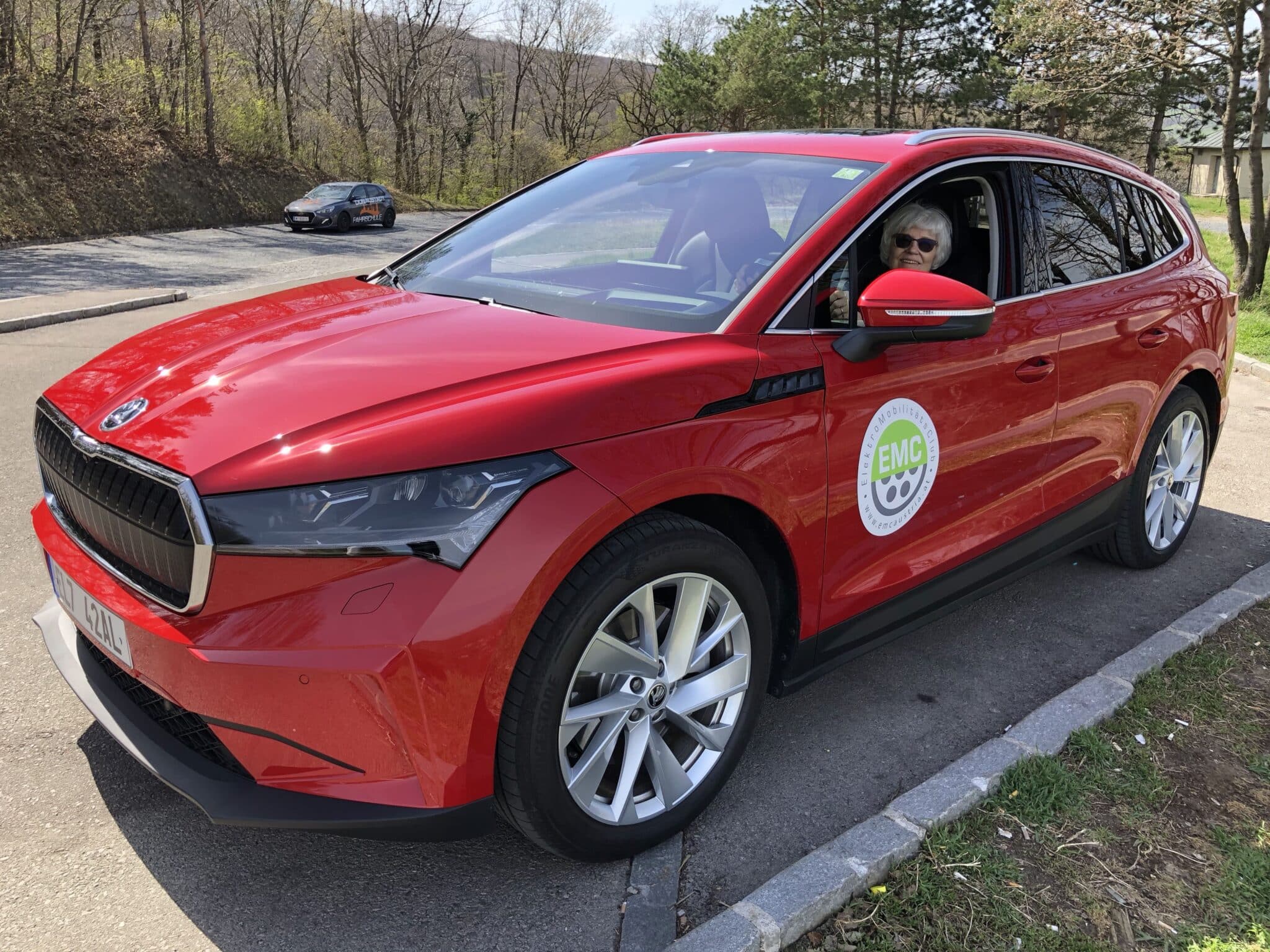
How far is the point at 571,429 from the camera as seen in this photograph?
85.3 inches

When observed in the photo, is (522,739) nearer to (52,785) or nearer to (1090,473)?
(52,785)

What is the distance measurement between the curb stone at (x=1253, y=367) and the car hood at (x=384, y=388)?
28.7 feet

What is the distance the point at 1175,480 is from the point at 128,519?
431 cm

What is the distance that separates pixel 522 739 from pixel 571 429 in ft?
2.22

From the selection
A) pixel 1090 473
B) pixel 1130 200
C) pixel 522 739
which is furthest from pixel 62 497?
pixel 1130 200

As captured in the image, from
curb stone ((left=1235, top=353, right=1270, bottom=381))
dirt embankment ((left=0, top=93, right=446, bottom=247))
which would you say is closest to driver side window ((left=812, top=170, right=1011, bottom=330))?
curb stone ((left=1235, top=353, right=1270, bottom=381))

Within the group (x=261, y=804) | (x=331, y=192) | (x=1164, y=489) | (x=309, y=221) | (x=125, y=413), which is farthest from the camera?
(x=331, y=192)

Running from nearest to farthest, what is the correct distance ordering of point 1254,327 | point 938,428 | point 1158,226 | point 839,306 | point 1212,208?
point 839,306 < point 938,428 < point 1158,226 < point 1254,327 < point 1212,208

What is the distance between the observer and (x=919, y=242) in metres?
3.28

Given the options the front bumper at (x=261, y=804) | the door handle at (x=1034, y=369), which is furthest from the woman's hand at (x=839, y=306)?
the front bumper at (x=261, y=804)

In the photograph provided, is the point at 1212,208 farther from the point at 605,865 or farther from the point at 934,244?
the point at 605,865

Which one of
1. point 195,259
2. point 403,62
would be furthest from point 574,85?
point 195,259

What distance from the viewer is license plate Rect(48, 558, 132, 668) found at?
7.32 feet

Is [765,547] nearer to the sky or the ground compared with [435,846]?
nearer to the sky
